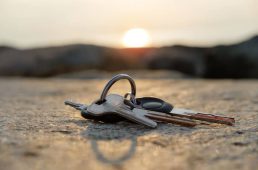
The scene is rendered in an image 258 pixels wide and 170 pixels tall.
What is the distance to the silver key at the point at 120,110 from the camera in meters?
1.26

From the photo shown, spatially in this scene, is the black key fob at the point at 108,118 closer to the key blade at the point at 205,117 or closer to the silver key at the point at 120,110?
the silver key at the point at 120,110

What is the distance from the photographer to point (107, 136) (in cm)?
116

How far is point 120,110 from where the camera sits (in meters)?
1.29

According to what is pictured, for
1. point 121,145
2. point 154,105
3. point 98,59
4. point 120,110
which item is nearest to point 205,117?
point 154,105

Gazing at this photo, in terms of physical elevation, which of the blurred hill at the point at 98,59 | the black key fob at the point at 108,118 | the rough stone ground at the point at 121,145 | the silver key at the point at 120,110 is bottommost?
the rough stone ground at the point at 121,145

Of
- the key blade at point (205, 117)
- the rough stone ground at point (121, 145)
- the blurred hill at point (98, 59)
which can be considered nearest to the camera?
the rough stone ground at point (121, 145)

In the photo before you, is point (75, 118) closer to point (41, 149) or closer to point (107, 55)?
point (41, 149)

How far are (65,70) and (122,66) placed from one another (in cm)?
160

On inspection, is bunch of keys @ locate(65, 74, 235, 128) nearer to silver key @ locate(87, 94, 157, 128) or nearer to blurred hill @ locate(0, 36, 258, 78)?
silver key @ locate(87, 94, 157, 128)

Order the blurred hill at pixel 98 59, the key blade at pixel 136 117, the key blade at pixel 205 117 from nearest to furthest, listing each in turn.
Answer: the key blade at pixel 136 117 → the key blade at pixel 205 117 → the blurred hill at pixel 98 59

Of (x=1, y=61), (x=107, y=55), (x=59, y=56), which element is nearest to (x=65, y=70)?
(x=59, y=56)

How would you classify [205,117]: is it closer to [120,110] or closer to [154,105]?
[154,105]

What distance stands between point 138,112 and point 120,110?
7 cm

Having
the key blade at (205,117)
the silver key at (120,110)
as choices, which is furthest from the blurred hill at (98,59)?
the silver key at (120,110)
